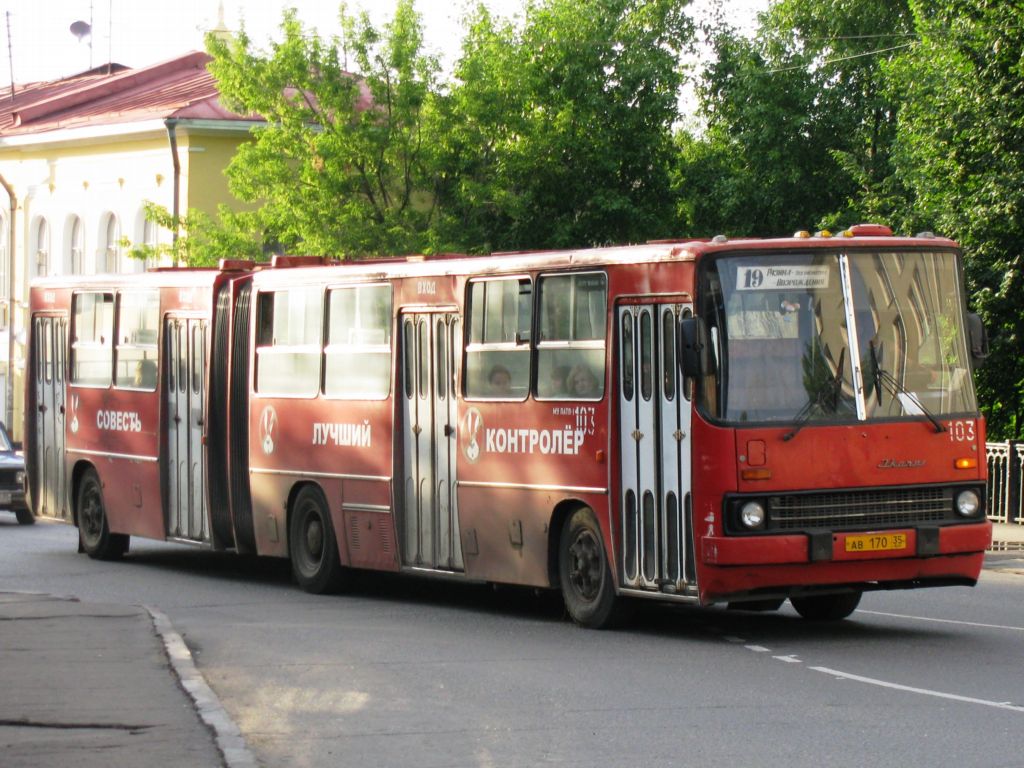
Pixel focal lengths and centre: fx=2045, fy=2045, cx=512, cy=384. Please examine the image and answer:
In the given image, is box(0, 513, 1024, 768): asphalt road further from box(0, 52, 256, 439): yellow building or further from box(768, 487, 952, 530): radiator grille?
box(0, 52, 256, 439): yellow building

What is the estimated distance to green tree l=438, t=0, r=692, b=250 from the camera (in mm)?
40156

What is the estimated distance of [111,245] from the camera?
173ft

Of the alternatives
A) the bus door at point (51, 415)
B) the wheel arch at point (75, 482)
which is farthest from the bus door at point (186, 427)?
the bus door at point (51, 415)

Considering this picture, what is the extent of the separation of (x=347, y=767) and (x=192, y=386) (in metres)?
12.5

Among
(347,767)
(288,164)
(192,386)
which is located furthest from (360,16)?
(347,767)

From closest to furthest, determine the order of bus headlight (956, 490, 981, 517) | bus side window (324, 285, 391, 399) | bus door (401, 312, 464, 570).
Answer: bus headlight (956, 490, 981, 517) < bus door (401, 312, 464, 570) < bus side window (324, 285, 391, 399)

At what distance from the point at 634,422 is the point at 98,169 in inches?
1591

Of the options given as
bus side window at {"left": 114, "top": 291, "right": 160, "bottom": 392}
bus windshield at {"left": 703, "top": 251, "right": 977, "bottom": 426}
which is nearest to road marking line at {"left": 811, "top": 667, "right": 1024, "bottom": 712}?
bus windshield at {"left": 703, "top": 251, "right": 977, "bottom": 426}

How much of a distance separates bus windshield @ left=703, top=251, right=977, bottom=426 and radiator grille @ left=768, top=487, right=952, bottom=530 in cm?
52

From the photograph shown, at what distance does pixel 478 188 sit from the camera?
39.8 metres

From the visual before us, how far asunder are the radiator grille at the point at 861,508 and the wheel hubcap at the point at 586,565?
62.7 inches

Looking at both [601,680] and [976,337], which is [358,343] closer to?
[976,337]

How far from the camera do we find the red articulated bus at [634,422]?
13.7 meters

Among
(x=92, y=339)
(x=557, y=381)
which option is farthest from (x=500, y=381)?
(x=92, y=339)
